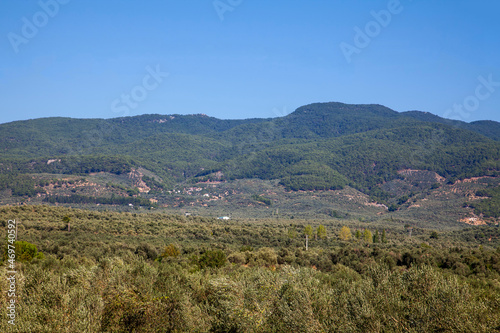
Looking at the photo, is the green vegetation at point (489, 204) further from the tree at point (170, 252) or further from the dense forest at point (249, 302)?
the tree at point (170, 252)

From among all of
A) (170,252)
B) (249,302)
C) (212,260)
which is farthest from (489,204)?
(249,302)

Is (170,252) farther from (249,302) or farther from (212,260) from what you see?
(249,302)

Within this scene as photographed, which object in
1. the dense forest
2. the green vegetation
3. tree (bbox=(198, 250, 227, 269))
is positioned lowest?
the green vegetation

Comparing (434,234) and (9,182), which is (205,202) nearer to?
(9,182)

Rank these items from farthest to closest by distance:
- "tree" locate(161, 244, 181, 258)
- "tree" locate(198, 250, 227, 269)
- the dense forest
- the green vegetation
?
the green vegetation, "tree" locate(161, 244, 181, 258), "tree" locate(198, 250, 227, 269), the dense forest

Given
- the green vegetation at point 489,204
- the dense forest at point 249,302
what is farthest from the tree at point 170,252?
the green vegetation at point 489,204

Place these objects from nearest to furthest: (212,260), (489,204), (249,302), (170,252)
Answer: (249,302) < (212,260) < (170,252) < (489,204)

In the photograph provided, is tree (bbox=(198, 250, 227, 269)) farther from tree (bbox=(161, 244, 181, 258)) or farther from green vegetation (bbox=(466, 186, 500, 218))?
green vegetation (bbox=(466, 186, 500, 218))

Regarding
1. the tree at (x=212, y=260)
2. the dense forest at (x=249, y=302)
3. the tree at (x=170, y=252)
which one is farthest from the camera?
the tree at (x=170, y=252)

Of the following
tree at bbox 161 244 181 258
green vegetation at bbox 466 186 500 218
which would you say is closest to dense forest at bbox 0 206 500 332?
tree at bbox 161 244 181 258

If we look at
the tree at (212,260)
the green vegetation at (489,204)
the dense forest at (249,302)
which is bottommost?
the green vegetation at (489,204)

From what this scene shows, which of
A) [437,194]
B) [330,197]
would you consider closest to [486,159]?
[437,194]

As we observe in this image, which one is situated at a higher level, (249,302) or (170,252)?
(249,302)

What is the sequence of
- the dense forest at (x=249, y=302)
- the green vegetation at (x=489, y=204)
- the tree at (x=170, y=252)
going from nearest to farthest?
the dense forest at (x=249, y=302) → the tree at (x=170, y=252) → the green vegetation at (x=489, y=204)
